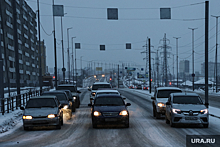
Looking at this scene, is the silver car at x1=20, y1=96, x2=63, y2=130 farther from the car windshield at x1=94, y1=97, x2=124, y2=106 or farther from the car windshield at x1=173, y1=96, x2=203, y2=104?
the car windshield at x1=173, y1=96, x2=203, y2=104

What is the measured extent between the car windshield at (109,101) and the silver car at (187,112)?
2387mm

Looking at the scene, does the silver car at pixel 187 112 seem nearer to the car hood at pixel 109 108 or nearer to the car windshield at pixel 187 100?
the car windshield at pixel 187 100

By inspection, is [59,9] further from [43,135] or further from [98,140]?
[98,140]

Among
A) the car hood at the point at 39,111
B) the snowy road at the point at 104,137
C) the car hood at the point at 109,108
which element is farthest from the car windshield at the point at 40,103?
the car hood at the point at 109,108

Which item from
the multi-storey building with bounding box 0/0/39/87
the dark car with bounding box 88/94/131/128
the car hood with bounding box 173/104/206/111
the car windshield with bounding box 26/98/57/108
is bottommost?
the dark car with bounding box 88/94/131/128

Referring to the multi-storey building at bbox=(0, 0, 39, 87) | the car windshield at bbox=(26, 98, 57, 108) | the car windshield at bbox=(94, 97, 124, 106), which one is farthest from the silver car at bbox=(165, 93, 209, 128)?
the multi-storey building at bbox=(0, 0, 39, 87)

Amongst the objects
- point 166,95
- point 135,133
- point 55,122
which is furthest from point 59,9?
point 135,133

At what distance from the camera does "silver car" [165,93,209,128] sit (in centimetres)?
1340

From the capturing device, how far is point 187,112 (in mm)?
13570

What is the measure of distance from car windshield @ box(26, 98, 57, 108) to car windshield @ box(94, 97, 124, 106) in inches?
81.2

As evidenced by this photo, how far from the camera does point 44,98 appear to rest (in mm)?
15156

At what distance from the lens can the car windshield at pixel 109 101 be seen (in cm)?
1477

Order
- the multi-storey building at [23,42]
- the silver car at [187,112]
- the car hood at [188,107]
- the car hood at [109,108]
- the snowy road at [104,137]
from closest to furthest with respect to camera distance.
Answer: the snowy road at [104,137]
the silver car at [187,112]
the car hood at [188,107]
the car hood at [109,108]
the multi-storey building at [23,42]

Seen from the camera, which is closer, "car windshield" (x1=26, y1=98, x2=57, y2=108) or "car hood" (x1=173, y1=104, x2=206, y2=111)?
"car hood" (x1=173, y1=104, x2=206, y2=111)
